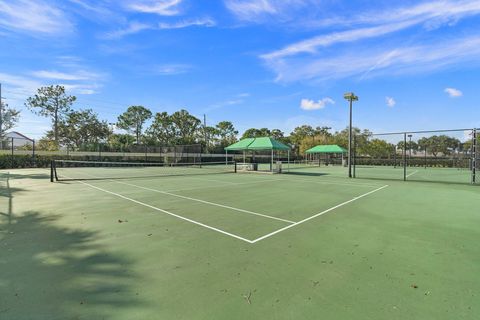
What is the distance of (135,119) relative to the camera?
6391 centimetres

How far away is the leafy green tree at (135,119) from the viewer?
63.2 meters

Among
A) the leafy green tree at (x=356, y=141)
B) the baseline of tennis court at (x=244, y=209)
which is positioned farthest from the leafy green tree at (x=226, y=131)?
the baseline of tennis court at (x=244, y=209)

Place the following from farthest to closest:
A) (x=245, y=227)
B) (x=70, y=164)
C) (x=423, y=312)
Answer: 1. (x=70, y=164)
2. (x=245, y=227)
3. (x=423, y=312)

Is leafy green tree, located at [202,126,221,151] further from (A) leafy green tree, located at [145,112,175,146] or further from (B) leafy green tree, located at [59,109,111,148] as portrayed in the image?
(B) leafy green tree, located at [59,109,111,148]

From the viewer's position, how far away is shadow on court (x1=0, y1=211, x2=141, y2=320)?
112 inches

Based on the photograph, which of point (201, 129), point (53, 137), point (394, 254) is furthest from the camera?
point (201, 129)

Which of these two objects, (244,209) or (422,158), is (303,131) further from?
(244,209)

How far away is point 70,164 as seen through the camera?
32.7m

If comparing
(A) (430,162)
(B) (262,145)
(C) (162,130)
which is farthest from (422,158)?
(C) (162,130)

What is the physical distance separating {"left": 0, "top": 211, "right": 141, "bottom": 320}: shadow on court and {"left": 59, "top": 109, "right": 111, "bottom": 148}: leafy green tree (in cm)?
4994

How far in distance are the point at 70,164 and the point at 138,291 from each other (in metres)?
35.0

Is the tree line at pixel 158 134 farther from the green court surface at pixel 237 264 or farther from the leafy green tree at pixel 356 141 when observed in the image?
the green court surface at pixel 237 264

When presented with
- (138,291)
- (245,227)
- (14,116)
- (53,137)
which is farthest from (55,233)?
(53,137)

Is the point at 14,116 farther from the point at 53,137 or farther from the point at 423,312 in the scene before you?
the point at 423,312
